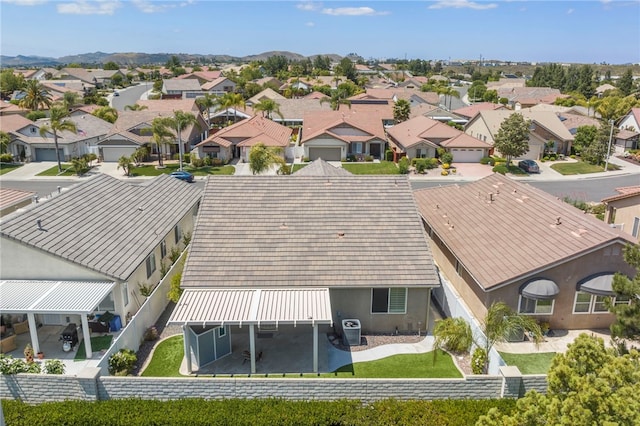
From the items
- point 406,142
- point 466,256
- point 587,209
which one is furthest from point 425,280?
point 406,142

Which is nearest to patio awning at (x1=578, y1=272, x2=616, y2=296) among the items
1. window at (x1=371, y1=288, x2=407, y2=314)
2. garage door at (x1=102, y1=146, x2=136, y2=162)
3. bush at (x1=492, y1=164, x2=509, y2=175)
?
window at (x1=371, y1=288, x2=407, y2=314)

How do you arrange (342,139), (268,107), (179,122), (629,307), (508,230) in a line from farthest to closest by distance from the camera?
(268,107) → (342,139) → (179,122) → (508,230) → (629,307)

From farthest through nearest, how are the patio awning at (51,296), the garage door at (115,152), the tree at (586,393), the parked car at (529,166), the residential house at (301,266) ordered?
the garage door at (115,152), the parked car at (529,166), the residential house at (301,266), the patio awning at (51,296), the tree at (586,393)

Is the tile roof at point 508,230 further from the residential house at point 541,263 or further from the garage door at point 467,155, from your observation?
the garage door at point 467,155

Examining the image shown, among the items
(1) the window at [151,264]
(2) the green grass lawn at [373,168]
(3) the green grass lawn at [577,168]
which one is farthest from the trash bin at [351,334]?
(3) the green grass lawn at [577,168]

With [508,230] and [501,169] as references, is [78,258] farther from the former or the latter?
[501,169]

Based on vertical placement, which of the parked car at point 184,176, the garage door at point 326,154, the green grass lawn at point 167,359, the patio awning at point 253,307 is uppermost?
the patio awning at point 253,307

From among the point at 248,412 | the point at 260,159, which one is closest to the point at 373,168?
the point at 260,159
